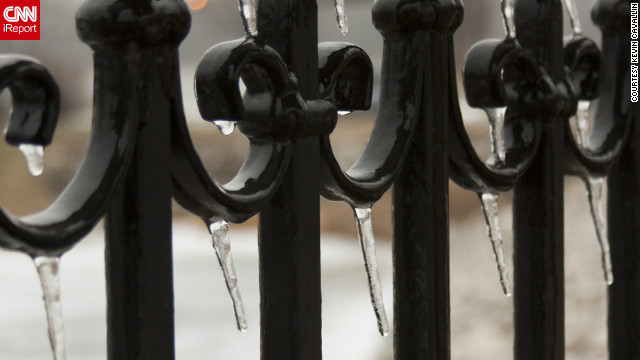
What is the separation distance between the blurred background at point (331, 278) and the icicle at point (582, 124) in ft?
2.63

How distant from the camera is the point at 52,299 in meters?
0.63

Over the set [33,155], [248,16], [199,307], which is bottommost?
[199,307]

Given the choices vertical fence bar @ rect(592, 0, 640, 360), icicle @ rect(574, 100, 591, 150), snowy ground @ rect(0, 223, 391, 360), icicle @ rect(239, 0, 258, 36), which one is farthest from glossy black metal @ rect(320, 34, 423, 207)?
snowy ground @ rect(0, 223, 391, 360)

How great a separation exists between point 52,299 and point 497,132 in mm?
650

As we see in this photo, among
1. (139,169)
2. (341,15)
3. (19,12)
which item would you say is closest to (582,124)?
(341,15)

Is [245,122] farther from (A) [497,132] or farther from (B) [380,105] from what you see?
(A) [497,132]

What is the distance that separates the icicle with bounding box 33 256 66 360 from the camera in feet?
2.06

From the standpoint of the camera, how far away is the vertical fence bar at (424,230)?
965 mm

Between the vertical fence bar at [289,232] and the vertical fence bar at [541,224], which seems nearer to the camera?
the vertical fence bar at [289,232]

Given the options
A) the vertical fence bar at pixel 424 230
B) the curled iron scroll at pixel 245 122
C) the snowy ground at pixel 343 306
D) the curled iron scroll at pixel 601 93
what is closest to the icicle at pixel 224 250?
the curled iron scroll at pixel 245 122

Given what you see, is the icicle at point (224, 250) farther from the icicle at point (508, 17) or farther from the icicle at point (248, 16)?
the icicle at point (508, 17)

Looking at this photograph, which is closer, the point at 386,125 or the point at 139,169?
the point at 139,169

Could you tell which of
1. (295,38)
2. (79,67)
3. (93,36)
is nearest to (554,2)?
(295,38)

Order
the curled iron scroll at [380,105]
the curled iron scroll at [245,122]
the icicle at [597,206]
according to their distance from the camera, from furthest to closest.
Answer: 1. the icicle at [597,206]
2. the curled iron scroll at [380,105]
3. the curled iron scroll at [245,122]
